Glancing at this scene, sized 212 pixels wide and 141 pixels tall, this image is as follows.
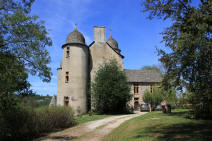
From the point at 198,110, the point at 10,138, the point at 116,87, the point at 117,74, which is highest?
the point at 117,74

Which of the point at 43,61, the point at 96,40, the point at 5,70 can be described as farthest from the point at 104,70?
the point at 5,70

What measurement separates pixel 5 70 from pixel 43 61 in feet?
7.71

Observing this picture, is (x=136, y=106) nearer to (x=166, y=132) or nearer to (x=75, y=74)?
(x=75, y=74)

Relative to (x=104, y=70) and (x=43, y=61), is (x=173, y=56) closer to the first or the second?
(x=43, y=61)

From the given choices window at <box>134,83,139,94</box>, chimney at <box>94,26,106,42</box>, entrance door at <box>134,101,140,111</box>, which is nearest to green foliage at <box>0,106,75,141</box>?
chimney at <box>94,26,106,42</box>

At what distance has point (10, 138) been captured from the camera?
10.9 m

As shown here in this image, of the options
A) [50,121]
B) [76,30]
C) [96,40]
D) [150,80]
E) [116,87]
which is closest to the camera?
[50,121]

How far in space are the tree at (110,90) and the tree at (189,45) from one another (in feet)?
44.7

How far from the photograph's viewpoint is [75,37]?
95.5 feet

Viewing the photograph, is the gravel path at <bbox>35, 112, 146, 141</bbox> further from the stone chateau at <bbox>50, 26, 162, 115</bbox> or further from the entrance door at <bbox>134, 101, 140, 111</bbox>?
the entrance door at <bbox>134, 101, 140, 111</bbox>

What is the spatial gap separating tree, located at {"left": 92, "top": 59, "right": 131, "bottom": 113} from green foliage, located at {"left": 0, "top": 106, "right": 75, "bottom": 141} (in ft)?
31.5

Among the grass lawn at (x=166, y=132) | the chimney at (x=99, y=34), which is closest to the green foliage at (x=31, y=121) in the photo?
the grass lawn at (x=166, y=132)

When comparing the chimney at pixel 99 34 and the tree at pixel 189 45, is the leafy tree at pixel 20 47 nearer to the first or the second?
the tree at pixel 189 45

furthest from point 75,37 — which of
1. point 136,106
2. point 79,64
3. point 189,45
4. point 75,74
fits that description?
point 189,45
